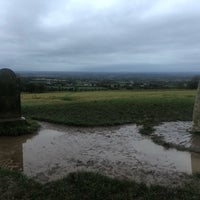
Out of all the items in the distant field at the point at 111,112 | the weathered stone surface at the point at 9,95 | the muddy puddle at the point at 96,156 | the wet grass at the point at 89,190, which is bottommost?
the muddy puddle at the point at 96,156

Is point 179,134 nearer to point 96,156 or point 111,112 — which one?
point 96,156

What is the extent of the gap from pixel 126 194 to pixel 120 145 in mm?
4770

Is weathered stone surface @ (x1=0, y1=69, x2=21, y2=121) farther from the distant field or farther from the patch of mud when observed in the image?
the patch of mud

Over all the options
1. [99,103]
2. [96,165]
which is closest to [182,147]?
[96,165]

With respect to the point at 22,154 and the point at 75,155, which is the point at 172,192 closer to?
the point at 75,155

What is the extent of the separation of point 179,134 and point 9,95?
308 inches

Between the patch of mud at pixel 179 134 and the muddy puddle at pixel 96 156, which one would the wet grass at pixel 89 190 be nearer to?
the muddy puddle at pixel 96 156

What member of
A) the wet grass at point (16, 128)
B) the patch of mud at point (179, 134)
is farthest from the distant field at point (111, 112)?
the wet grass at point (16, 128)

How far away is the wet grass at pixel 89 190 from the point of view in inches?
271

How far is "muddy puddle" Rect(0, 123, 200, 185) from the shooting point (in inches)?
343

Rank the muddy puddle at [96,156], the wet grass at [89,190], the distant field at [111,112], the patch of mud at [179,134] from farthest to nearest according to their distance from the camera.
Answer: the distant field at [111,112] → the patch of mud at [179,134] → the muddy puddle at [96,156] → the wet grass at [89,190]

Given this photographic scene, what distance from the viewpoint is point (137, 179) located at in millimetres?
8195

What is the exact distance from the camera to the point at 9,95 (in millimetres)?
14672

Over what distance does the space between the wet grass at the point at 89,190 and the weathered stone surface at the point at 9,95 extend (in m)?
7.05
